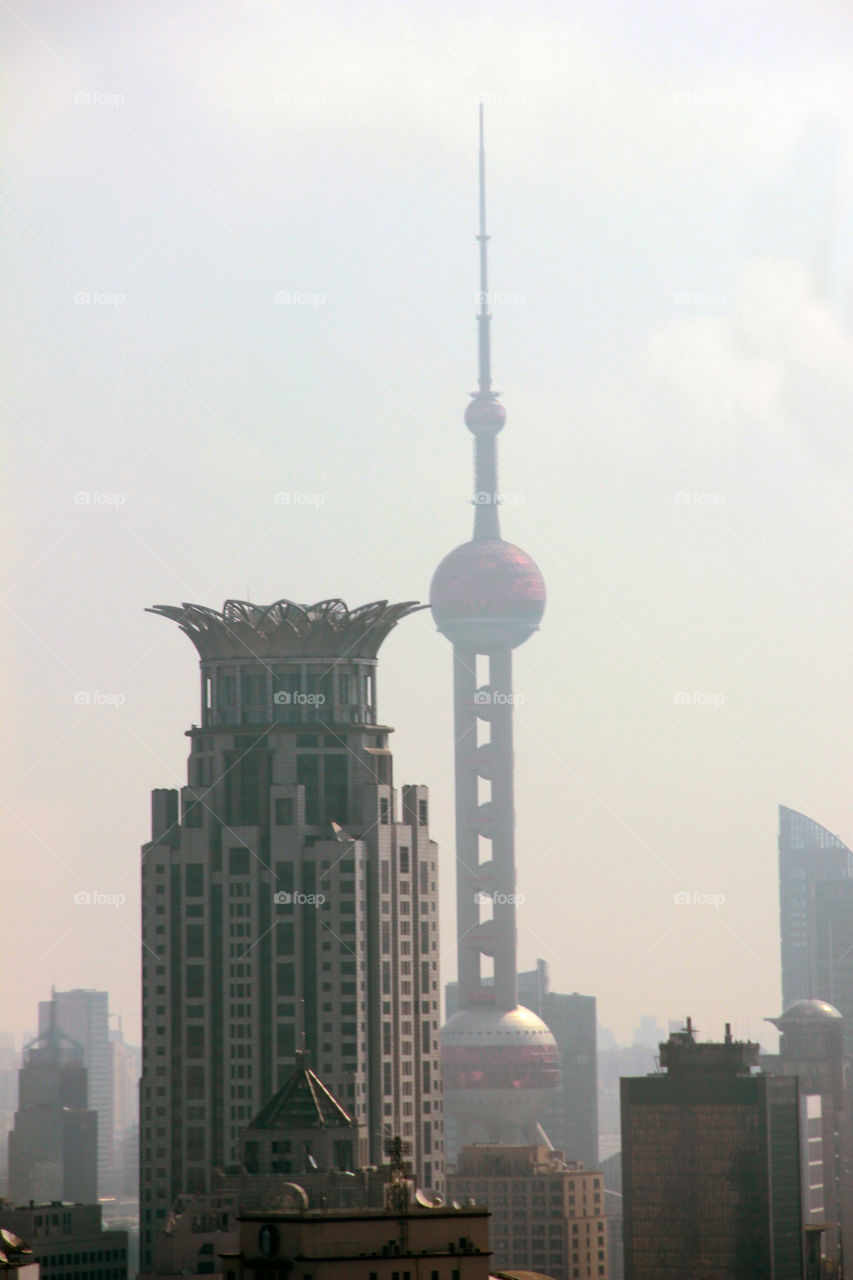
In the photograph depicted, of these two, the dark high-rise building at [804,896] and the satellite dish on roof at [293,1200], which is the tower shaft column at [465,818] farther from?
the satellite dish on roof at [293,1200]

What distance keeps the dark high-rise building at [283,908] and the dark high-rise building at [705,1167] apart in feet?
110

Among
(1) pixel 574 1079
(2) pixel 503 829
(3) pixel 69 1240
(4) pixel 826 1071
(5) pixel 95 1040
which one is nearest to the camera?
(3) pixel 69 1240

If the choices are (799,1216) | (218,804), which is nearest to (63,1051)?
(799,1216)

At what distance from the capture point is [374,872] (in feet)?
238

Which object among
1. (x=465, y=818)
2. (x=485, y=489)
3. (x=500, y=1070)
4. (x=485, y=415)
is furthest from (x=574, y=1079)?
(x=485, y=415)

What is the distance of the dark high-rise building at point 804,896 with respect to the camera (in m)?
131

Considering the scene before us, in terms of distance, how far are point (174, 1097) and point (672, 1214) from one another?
39646 millimetres

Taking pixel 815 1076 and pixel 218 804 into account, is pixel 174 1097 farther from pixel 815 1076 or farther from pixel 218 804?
pixel 815 1076

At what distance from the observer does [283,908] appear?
7194cm

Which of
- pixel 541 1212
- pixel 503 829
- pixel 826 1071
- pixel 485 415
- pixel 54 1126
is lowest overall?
pixel 541 1212

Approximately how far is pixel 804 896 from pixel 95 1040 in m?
50.3

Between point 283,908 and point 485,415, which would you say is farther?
point 485,415

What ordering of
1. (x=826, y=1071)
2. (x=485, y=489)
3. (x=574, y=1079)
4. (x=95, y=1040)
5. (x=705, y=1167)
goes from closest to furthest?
(x=95, y=1040) < (x=705, y=1167) < (x=485, y=489) < (x=826, y=1071) < (x=574, y=1079)

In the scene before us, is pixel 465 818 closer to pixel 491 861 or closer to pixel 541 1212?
Result: pixel 491 861
